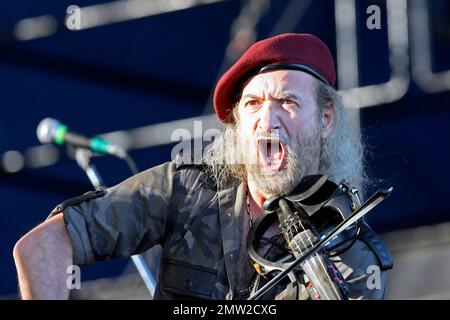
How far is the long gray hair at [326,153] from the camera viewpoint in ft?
15.9

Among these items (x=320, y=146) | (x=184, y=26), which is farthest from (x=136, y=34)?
(x=320, y=146)

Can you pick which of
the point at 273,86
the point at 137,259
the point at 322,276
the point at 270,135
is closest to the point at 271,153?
the point at 270,135

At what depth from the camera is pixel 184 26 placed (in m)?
7.46

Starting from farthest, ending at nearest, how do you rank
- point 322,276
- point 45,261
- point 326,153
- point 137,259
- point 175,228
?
1. point 137,259
2. point 326,153
3. point 175,228
4. point 45,261
5. point 322,276

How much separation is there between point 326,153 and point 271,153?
1.09 ft

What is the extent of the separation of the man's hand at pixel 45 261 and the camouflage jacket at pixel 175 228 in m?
0.04

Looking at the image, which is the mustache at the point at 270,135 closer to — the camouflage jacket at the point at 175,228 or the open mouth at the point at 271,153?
the open mouth at the point at 271,153

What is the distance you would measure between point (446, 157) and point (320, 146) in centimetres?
237

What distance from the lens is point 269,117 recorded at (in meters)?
4.63

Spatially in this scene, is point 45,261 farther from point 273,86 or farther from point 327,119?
point 327,119

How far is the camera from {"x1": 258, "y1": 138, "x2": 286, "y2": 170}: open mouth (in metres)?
4.59

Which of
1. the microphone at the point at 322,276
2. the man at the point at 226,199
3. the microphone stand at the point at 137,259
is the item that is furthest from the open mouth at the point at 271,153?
the microphone stand at the point at 137,259

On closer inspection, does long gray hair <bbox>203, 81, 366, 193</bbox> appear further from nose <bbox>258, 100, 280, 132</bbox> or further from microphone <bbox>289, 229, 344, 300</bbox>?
microphone <bbox>289, 229, 344, 300</bbox>
